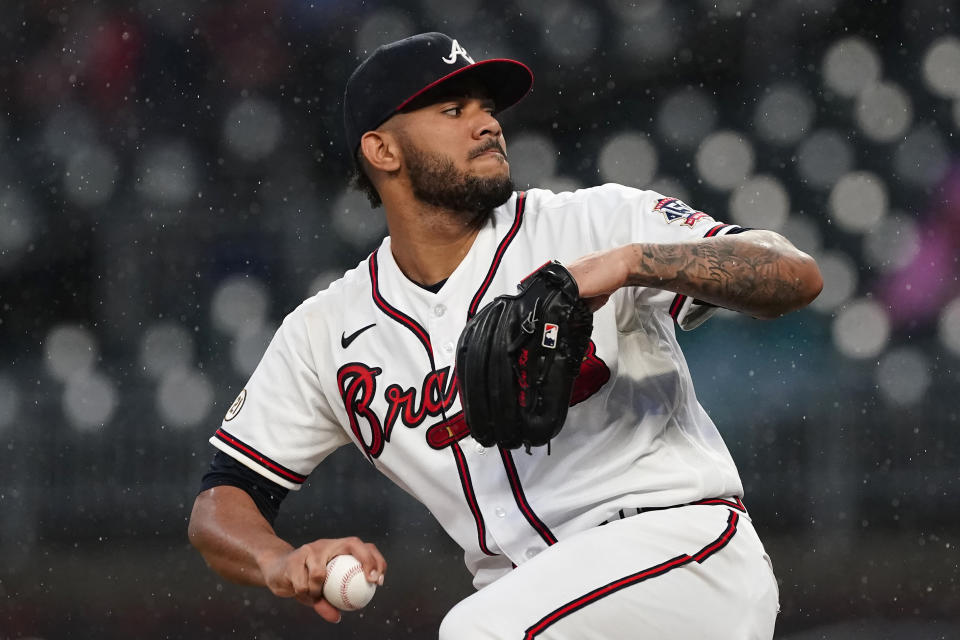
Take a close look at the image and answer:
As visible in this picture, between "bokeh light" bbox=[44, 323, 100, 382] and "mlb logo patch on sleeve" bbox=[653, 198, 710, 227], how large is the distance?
14.6ft

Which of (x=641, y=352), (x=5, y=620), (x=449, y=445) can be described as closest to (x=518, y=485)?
(x=449, y=445)

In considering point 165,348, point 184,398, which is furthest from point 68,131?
point 184,398

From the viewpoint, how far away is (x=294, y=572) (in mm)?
1738

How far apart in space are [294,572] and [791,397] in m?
4.44

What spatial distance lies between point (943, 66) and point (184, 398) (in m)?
4.57

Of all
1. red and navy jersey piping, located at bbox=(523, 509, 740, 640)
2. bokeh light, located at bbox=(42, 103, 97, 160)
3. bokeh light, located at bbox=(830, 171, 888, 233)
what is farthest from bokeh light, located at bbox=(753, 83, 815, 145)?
red and navy jersey piping, located at bbox=(523, 509, 740, 640)

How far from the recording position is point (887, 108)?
6.07 m

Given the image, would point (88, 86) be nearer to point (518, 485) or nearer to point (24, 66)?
point (24, 66)

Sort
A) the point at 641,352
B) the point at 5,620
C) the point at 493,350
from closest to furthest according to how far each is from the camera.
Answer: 1. the point at 493,350
2. the point at 641,352
3. the point at 5,620

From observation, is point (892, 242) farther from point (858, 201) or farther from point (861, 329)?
point (861, 329)

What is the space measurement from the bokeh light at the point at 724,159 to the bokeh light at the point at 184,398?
3.07m

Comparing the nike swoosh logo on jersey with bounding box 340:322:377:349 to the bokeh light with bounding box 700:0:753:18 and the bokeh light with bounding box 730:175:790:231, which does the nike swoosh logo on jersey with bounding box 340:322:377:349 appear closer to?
the bokeh light with bounding box 730:175:790:231

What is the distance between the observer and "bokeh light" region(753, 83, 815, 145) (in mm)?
6062

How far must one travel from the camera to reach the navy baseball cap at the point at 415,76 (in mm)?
2230
